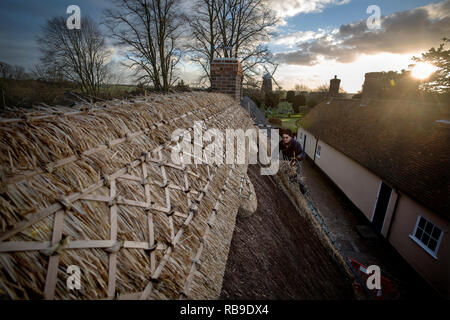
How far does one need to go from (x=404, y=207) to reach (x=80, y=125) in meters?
11.1

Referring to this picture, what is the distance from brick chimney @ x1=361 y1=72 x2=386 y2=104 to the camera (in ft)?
Answer: 63.2

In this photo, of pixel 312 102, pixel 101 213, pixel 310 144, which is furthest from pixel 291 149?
pixel 312 102

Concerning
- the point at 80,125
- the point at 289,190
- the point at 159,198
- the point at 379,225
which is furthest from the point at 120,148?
the point at 379,225

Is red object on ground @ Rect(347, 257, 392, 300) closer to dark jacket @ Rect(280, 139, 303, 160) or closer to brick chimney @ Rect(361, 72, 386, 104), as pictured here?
dark jacket @ Rect(280, 139, 303, 160)

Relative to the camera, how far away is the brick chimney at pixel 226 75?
7172mm

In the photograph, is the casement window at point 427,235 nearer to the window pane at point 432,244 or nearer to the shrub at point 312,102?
the window pane at point 432,244

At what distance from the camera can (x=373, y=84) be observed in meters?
19.6

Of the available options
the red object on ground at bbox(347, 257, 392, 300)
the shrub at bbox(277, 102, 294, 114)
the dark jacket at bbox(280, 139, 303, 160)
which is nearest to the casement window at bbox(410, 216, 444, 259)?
the red object on ground at bbox(347, 257, 392, 300)

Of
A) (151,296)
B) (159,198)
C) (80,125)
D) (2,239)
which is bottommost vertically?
(151,296)

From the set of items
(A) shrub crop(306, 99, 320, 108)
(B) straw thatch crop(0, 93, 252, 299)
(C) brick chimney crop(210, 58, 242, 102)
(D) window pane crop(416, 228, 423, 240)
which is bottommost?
(D) window pane crop(416, 228, 423, 240)

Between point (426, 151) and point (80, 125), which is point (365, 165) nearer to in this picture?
point (426, 151)

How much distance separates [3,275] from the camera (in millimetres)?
851

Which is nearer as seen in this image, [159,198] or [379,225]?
[159,198]
